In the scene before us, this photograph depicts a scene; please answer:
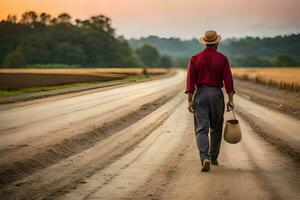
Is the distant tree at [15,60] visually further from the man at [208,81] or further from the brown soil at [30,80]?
the man at [208,81]

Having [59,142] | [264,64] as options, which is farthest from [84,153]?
[264,64]

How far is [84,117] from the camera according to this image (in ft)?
55.3

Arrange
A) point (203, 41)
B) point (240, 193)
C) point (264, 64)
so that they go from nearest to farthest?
1. point (240, 193)
2. point (203, 41)
3. point (264, 64)

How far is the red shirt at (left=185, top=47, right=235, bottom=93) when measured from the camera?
28.6 ft

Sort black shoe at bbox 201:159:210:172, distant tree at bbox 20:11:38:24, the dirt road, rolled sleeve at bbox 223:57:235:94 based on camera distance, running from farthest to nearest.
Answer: distant tree at bbox 20:11:38:24
rolled sleeve at bbox 223:57:235:94
black shoe at bbox 201:159:210:172
the dirt road

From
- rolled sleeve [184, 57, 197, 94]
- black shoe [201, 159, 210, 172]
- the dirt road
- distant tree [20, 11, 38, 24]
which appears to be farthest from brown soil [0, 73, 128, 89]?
distant tree [20, 11, 38, 24]

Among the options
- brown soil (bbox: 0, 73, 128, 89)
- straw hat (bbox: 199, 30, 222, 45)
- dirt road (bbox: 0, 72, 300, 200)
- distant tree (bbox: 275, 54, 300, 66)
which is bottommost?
distant tree (bbox: 275, 54, 300, 66)

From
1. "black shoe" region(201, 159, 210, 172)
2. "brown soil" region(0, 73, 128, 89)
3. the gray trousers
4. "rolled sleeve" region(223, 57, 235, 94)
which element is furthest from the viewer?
"brown soil" region(0, 73, 128, 89)

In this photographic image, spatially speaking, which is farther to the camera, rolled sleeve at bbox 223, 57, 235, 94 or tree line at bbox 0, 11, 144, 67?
tree line at bbox 0, 11, 144, 67

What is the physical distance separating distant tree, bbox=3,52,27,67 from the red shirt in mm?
106387

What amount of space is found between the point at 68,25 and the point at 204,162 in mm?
138347

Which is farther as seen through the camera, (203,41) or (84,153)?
(84,153)

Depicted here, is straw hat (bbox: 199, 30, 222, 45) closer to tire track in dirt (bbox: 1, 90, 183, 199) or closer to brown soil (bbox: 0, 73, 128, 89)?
tire track in dirt (bbox: 1, 90, 183, 199)

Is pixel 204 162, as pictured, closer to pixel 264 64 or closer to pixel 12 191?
pixel 12 191
